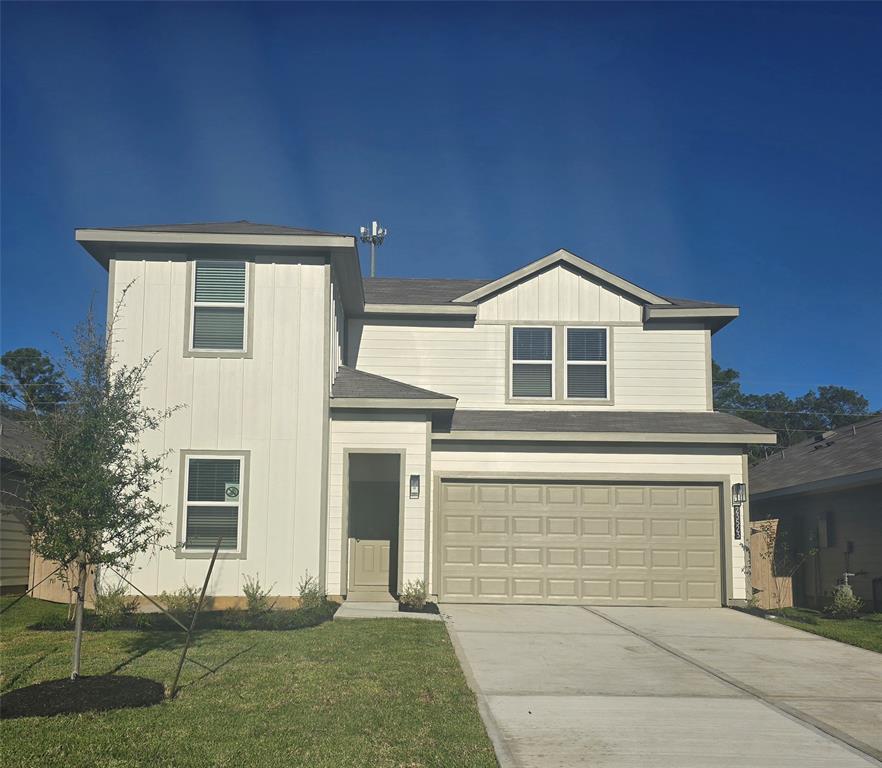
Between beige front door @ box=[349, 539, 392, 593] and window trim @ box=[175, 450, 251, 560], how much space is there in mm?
2628

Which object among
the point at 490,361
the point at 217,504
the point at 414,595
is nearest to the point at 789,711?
the point at 414,595

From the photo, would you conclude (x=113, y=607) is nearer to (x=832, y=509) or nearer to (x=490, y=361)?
(x=490, y=361)

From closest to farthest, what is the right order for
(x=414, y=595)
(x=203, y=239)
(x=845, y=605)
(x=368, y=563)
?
(x=203, y=239)
(x=414, y=595)
(x=845, y=605)
(x=368, y=563)

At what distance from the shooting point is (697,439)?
15156mm

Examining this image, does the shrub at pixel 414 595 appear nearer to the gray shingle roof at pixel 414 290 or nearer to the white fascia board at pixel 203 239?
the white fascia board at pixel 203 239

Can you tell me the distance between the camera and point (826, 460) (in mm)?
18000

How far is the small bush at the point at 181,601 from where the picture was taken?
12.2m

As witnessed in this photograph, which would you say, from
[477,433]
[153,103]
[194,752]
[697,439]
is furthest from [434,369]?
[194,752]

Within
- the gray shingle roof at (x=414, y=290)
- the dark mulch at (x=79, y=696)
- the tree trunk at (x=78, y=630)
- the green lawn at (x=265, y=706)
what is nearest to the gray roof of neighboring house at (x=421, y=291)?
→ the gray shingle roof at (x=414, y=290)

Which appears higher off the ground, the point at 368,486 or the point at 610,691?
the point at 368,486

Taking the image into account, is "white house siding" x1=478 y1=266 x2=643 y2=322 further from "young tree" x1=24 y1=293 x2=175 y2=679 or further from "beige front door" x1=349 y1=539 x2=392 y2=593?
"young tree" x1=24 y1=293 x2=175 y2=679

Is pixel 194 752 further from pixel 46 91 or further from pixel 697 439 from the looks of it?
pixel 46 91

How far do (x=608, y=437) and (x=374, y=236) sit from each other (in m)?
15.9

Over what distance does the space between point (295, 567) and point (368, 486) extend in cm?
326
